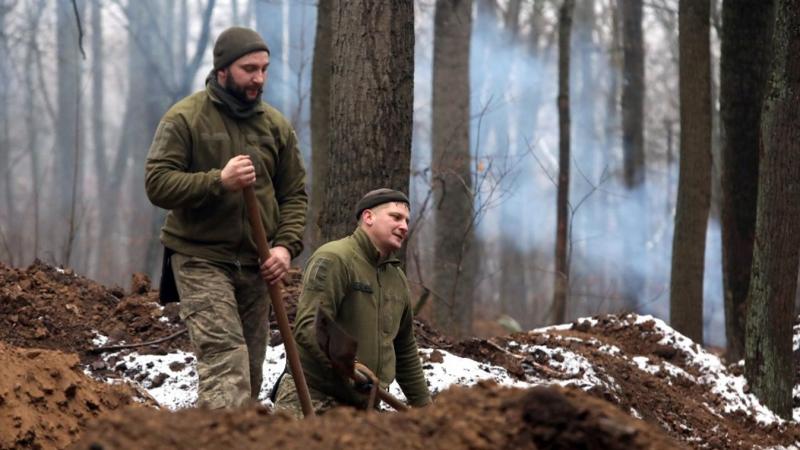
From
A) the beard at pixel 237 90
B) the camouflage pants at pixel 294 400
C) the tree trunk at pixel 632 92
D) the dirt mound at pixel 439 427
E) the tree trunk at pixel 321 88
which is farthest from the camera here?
the tree trunk at pixel 632 92

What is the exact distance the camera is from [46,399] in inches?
249

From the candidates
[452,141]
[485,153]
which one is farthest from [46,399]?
[485,153]

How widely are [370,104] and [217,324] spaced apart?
83.5 inches

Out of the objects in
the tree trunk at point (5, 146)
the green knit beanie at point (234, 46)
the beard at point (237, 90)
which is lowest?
the tree trunk at point (5, 146)

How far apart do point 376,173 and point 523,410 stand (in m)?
3.93

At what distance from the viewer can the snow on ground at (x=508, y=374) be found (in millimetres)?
8102

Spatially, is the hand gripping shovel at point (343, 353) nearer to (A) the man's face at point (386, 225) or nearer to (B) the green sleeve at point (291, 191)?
(A) the man's face at point (386, 225)

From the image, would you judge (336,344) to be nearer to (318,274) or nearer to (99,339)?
(318,274)

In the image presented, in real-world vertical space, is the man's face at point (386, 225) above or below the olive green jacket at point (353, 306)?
above

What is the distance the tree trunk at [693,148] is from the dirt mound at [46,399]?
21.9 ft

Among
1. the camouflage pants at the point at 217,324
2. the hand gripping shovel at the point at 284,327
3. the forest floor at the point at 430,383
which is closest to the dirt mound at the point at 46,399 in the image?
the forest floor at the point at 430,383

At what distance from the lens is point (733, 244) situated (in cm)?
1230

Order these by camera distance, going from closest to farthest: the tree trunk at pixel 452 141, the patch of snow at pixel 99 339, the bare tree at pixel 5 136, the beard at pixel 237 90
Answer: the beard at pixel 237 90 < the patch of snow at pixel 99 339 < the tree trunk at pixel 452 141 < the bare tree at pixel 5 136

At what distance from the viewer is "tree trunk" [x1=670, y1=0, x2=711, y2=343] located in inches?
471
